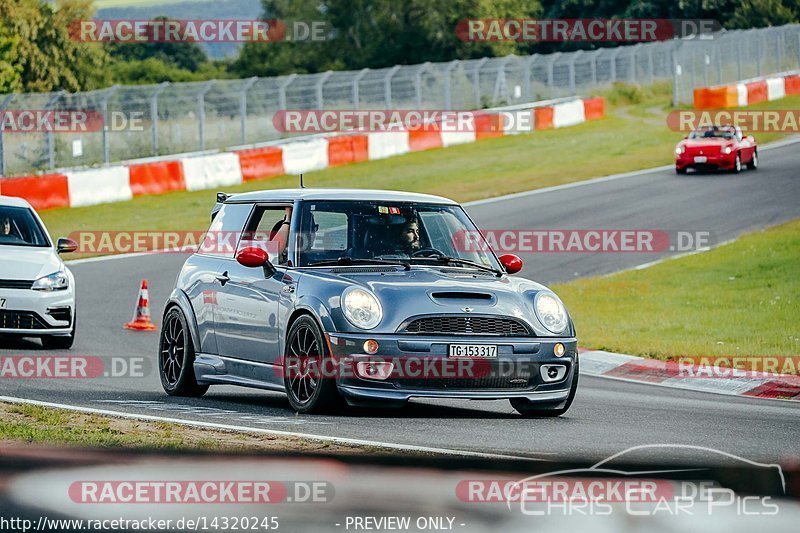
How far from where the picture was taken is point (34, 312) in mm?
14312

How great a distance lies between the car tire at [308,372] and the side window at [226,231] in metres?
1.51

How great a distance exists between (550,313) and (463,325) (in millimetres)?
699

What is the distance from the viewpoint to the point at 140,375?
13.0 m

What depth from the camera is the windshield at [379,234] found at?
10.1 m

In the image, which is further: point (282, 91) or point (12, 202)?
point (282, 91)

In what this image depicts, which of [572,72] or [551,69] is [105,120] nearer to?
[551,69]

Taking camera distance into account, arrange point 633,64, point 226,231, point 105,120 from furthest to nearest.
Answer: point 633,64
point 105,120
point 226,231

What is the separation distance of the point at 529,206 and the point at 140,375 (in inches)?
643

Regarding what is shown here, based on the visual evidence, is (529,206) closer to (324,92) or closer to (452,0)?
(324,92)

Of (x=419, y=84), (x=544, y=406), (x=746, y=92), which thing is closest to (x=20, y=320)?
(x=544, y=406)

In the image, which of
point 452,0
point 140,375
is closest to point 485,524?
point 140,375

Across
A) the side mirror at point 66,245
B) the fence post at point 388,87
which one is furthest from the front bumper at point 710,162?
the side mirror at point 66,245
